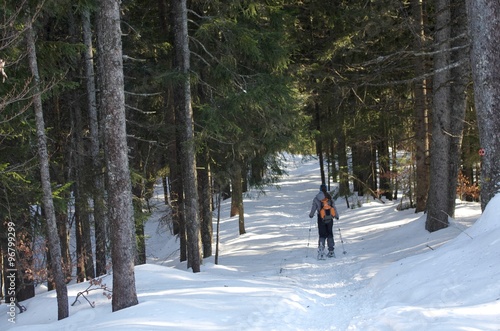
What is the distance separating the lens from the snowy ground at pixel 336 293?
6078 millimetres

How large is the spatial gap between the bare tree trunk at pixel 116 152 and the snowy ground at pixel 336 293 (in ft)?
1.56

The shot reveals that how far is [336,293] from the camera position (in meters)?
9.44

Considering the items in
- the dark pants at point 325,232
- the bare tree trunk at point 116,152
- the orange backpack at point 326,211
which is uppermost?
the bare tree trunk at point 116,152

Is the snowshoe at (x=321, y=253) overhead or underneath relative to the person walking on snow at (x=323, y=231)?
underneath

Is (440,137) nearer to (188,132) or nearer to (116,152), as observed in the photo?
(188,132)

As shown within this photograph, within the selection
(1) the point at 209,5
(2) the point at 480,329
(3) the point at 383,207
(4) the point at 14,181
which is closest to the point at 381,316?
(2) the point at 480,329

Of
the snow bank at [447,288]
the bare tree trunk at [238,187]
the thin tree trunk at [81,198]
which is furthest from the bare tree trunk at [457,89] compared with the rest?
the thin tree trunk at [81,198]

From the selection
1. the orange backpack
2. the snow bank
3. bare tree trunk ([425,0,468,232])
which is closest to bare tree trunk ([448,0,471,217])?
bare tree trunk ([425,0,468,232])

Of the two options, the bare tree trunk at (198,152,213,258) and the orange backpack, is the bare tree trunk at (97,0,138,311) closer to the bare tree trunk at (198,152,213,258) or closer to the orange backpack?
the orange backpack

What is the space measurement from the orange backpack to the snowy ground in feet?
4.01

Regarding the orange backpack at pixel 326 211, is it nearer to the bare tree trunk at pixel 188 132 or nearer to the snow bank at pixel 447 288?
the bare tree trunk at pixel 188 132

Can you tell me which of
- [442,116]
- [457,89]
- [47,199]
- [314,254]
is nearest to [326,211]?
[314,254]

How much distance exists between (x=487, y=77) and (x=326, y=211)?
267 inches

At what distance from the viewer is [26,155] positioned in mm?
11117
